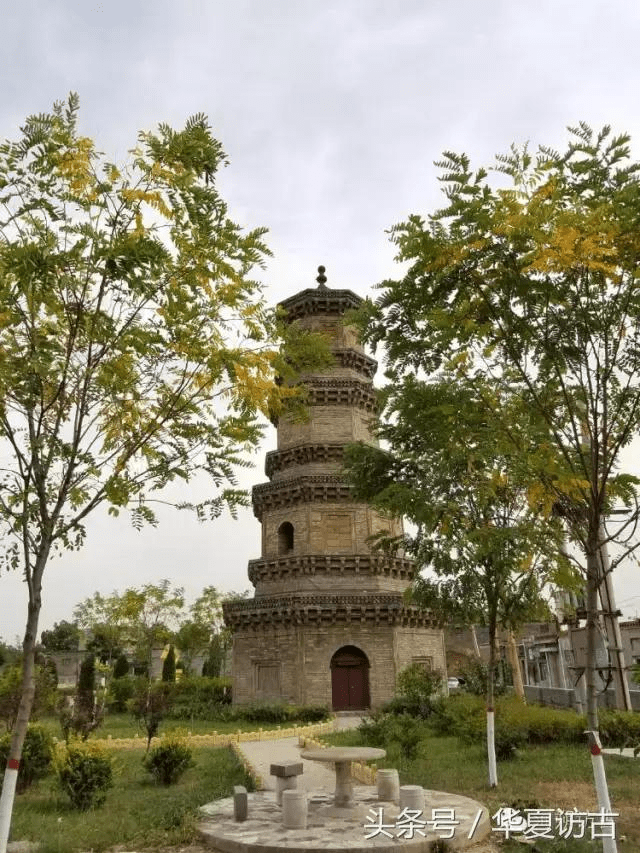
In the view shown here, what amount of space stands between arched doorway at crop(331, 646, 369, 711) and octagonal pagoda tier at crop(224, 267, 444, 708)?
0.04 m

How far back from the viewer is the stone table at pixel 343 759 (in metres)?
10.1

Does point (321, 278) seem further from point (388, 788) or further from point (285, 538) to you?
point (388, 788)

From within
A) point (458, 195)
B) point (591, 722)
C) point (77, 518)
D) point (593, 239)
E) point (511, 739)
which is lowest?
point (511, 739)

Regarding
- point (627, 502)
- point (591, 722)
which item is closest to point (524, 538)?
point (627, 502)

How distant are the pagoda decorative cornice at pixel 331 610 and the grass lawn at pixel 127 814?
37.6 ft

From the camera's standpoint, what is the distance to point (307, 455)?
28641 mm

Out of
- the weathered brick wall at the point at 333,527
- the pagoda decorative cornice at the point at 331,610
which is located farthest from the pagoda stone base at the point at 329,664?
the weathered brick wall at the point at 333,527

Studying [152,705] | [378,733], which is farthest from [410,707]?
[152,705]

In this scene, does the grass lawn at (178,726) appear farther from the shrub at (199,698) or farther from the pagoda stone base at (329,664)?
the pagoda stone base at (329,664)

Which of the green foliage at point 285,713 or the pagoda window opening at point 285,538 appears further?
the pagoda window opening at point 285,538

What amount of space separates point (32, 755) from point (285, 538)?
53.8 ft

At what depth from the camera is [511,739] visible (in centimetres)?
1476

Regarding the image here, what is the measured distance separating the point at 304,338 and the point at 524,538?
582 centimetres

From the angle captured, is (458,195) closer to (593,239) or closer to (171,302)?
(593,239)
